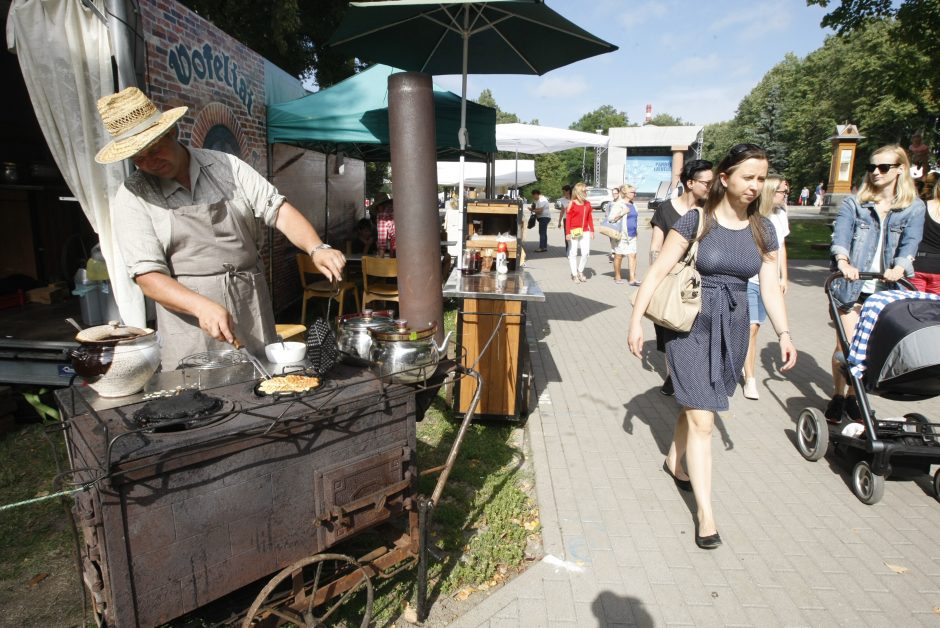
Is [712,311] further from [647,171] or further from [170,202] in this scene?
[647,171]

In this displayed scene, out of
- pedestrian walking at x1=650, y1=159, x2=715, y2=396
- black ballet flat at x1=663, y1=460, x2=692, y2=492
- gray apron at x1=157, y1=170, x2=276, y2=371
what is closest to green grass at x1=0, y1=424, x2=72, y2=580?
gray apron at x1=157, y1=170, x2=276, y2=371

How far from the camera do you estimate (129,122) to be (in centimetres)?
240

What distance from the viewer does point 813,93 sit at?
46.7 metres

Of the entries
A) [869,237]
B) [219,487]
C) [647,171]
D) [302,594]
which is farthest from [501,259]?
[647,171]

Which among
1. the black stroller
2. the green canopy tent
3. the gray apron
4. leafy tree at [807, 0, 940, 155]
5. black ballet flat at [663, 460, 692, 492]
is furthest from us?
leafy tree at [807, 0, 940, 155]

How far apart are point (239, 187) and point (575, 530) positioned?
264cm

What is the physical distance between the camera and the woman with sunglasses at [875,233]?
435 centimetres

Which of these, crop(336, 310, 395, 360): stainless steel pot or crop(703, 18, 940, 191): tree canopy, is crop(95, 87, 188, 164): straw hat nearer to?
crop(336, 310, 395, 360): stainless steel pot

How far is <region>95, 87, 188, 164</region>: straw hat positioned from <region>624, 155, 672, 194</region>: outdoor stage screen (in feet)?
195

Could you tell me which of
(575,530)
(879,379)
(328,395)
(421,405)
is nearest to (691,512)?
(575,530)

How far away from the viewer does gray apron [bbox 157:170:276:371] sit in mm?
2605

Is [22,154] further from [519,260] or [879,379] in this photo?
[879,379]

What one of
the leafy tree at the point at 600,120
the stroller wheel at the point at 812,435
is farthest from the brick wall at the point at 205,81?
the leafy tree at the point at 600,120

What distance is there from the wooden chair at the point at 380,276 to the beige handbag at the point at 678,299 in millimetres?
4513
